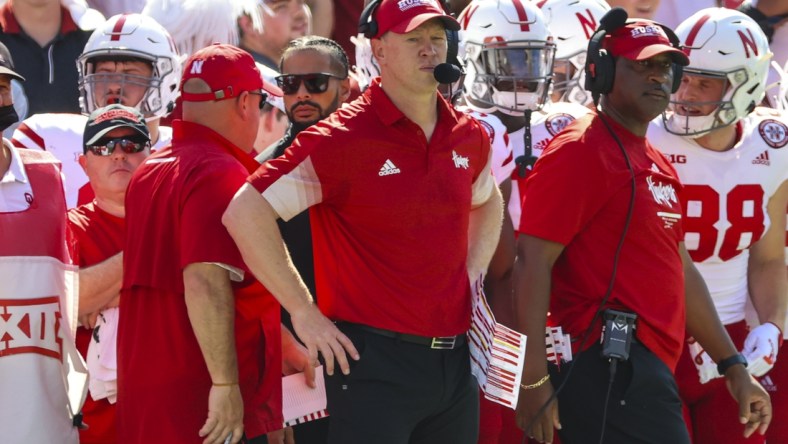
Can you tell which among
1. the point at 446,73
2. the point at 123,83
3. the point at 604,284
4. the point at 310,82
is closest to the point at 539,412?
the point at 604,284

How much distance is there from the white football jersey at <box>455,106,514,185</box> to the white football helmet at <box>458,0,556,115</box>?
0.36 metres

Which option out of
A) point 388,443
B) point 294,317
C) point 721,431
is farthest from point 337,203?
point 721,431

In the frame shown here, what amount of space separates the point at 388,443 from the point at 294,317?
525 mm

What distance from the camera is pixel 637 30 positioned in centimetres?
512

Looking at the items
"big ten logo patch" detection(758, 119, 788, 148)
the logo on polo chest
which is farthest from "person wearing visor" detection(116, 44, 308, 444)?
"big ten logo patch" detection(758, 119, 788, 148)

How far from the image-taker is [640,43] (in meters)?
5.06

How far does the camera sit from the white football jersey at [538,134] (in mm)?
6035

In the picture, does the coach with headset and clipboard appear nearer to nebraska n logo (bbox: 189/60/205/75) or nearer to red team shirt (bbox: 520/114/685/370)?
red team shirt (bbox: 520/114/685/370)

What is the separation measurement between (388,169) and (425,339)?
0.58 metres

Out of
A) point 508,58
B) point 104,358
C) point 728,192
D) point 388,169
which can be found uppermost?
point 388,169

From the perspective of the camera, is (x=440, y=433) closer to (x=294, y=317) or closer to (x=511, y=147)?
(x=294, y=317)

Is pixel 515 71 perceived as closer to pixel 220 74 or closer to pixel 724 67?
pixel 724 67

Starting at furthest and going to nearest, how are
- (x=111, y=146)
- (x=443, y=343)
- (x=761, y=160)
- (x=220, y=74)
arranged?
1. (x=761, y=160)
2. (x=111, y=146)
3. (x=220, y=74)
4. (x=443, y=343)

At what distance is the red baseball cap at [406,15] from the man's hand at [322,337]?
0.99 m
